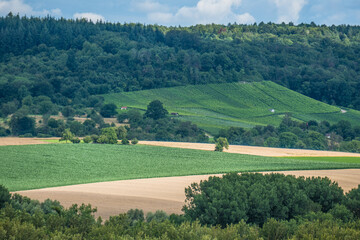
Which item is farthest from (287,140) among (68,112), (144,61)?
(144,61)

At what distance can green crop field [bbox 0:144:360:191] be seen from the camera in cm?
3838

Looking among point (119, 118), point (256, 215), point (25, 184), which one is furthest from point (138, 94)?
point (256, 215)

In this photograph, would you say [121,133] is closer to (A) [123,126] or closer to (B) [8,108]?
(A) [123,126]

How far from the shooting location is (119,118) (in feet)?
307

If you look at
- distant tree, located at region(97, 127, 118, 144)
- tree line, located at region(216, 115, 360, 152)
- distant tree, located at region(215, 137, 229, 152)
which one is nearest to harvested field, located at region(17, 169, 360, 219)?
distant tree, located at region(215, 137, 229, 152)

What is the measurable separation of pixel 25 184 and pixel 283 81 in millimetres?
126525

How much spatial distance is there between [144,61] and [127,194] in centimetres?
11796

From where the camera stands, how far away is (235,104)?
122312 mm

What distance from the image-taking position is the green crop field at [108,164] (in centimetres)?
3838

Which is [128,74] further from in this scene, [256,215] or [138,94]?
[256,215]

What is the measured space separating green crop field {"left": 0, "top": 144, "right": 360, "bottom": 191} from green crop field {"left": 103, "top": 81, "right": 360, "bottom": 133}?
42.5m

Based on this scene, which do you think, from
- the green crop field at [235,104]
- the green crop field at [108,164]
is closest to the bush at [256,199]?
the green crop field at [108,164]

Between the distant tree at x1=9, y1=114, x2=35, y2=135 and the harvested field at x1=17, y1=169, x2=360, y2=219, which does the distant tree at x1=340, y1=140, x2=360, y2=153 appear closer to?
the harvested field at x1=17, y1=169, x2=360, y2=219

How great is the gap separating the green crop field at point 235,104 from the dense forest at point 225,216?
77105mm
